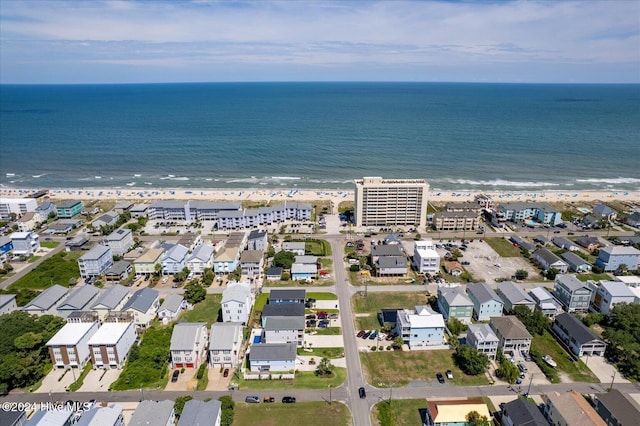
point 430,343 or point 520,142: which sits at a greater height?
point 520,142

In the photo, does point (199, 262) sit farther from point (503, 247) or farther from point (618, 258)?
point (618, 258)

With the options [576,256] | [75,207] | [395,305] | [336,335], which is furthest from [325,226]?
[75,207]

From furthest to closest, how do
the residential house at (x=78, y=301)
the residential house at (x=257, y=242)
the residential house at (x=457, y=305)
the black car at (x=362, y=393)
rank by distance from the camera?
the residential house at (x=257, y=242) < the residential house at (x=78, y=301) < the residential house at (x=457, y=305) < the black car at (x=362, y=393)

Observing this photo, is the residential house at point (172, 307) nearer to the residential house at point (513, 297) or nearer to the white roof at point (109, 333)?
the white roof at point (109, 333)

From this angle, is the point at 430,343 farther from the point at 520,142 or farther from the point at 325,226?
the point at 520,142

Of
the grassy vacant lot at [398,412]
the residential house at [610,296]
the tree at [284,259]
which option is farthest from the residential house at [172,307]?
the residential house at [610,296]

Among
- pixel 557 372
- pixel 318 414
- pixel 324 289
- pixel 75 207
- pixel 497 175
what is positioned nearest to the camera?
pixel 318 414

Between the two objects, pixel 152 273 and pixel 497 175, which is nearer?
pixel 152 273
